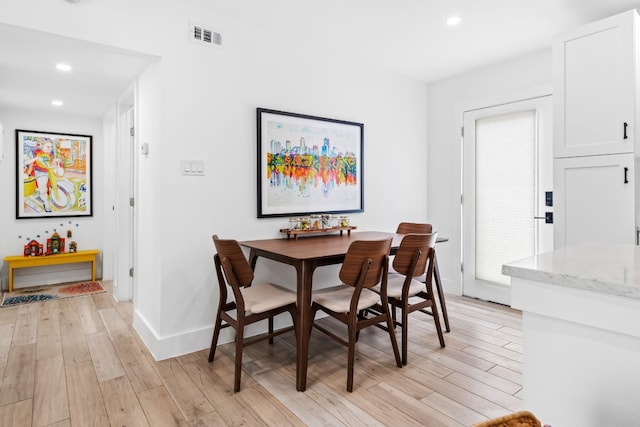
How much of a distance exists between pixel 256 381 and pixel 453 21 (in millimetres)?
2937

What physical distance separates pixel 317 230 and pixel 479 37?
2138mm

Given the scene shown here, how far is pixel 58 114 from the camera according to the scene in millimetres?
4688

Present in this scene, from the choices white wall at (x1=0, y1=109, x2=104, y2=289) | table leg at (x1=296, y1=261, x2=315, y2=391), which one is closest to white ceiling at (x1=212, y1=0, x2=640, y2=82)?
table leg at (x1=296, y1=261, x2=315, y2=391)

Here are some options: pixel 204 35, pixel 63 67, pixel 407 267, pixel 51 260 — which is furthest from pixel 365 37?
pixel 51 260

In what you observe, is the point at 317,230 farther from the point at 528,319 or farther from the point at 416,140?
the point at 528,319

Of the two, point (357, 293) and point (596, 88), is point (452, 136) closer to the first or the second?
point (596, 88)

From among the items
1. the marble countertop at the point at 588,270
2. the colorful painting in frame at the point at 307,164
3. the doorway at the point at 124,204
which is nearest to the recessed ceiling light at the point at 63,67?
the doorway at the point at 124,204

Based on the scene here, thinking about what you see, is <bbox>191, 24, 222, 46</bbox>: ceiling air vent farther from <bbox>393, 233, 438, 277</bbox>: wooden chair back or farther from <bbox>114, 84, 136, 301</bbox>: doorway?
<bbox>393, 233, 438, 277</bbox>: wooden chair back

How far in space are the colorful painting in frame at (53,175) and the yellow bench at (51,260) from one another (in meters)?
0.52

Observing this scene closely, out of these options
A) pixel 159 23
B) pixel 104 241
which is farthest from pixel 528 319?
pixel 104 241

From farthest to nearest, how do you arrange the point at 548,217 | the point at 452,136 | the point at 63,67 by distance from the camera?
the point at 452,136 < the point at 548,217 < the point at 63,67

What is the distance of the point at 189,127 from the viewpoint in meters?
2.63

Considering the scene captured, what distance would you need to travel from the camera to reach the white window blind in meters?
3.57

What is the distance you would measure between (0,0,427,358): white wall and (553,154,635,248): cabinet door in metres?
2.09
